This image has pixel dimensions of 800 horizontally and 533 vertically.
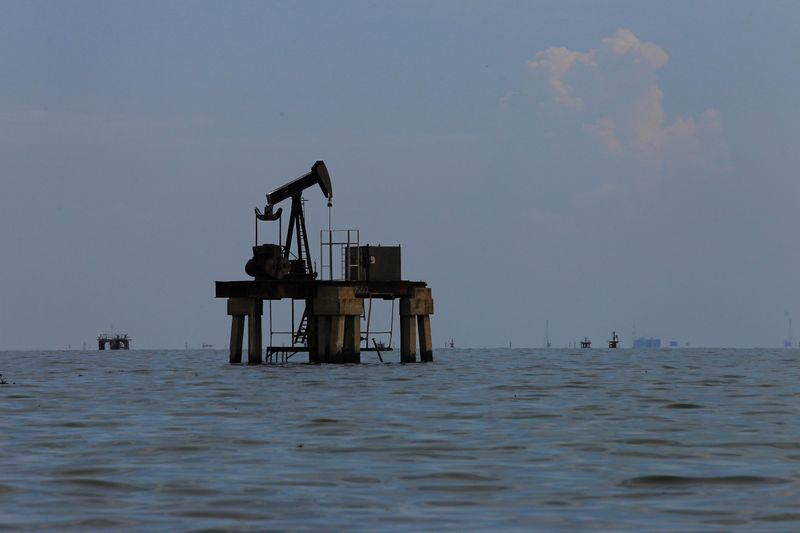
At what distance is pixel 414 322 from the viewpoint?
7019cm

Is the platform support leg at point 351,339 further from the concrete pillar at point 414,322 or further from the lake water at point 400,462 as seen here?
the lake water at point 400,462

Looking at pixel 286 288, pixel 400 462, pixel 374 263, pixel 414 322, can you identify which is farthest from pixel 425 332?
pixel 400 462

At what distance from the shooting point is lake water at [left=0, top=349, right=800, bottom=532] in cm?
1703

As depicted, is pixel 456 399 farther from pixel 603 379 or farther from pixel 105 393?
pixel 603 379

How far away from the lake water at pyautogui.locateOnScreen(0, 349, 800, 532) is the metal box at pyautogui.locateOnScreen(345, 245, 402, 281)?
2458cm

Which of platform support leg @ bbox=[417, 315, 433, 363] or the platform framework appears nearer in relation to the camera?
the platform framework

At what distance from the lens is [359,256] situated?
6775 centimetres

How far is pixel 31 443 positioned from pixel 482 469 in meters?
9.67

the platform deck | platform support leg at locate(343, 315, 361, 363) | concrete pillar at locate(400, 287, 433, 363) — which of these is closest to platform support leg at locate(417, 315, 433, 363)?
concrete pillar at locate(400, 287, 433, 363)

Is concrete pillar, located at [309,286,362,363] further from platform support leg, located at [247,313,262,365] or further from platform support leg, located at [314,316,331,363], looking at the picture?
platform support leg, located at [247,313,262,365]

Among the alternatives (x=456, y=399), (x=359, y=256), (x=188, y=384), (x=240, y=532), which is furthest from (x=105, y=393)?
(x=240, y=532)

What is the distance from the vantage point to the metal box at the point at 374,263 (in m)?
67.8

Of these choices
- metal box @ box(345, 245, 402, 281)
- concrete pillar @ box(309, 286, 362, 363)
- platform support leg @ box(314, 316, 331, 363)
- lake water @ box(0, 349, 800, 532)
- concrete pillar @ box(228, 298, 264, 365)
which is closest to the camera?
lake water @ box(0, 349, 800, 532)

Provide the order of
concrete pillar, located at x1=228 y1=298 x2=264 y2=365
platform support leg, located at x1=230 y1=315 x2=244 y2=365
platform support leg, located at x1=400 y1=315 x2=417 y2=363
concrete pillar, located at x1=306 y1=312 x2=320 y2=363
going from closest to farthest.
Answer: concrete pillar, located at x1=228 y1=298 x2=264 y2=365 → concrete pillar, located at x1=306 y1=312 x2=320 y2=363 → platform support leg, located at x1=230 y1=315 x2=244 y2=365 → platform support leg, located at x1=400 y1=315 x2=417 y2=363
